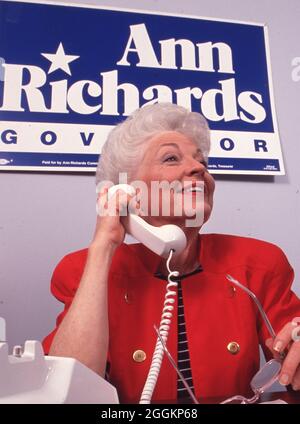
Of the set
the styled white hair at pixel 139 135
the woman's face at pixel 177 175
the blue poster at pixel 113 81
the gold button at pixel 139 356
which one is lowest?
the gold button at pixel 139 356

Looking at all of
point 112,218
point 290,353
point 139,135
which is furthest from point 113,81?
point 290,353

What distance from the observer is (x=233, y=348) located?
2.84 ft

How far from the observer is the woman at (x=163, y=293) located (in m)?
0.76

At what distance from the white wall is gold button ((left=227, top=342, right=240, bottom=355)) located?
565 millimetres

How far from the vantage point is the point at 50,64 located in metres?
1.41

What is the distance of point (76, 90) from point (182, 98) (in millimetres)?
385

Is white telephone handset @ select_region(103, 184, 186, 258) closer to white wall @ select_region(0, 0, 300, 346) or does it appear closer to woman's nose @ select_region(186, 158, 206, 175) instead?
woman's nose @ select_region(186, 158, 206, 175)

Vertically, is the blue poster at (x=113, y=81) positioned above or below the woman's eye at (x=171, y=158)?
above

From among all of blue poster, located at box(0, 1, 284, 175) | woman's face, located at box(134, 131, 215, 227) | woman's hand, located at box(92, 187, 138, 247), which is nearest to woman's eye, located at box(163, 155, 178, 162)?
woman's face, located at box(134, 131, 215, 227)

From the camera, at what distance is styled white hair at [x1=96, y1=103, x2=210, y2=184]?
3.33 feet

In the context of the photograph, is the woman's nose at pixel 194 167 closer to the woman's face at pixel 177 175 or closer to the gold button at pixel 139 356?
the woman's face at pixel 177 175

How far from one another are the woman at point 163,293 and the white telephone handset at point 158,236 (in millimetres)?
34

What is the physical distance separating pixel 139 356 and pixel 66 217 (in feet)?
2.02

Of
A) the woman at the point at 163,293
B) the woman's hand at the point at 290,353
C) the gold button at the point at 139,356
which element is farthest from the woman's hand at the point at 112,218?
the woman's hand at the point at 290,353
